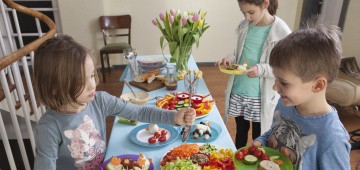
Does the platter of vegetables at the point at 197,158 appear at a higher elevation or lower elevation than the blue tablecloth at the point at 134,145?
higher

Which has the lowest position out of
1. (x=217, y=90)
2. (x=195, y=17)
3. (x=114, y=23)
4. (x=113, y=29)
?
(x=217, y=90)

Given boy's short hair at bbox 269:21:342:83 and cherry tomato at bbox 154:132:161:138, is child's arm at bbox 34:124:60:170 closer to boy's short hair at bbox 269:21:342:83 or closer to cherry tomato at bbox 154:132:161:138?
cherry tomato at bbox 154:132:161:138

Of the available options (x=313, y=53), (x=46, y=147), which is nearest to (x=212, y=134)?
(x=313, y=53)

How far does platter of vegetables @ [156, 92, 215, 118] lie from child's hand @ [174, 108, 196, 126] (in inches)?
9.7

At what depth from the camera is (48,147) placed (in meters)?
0.98

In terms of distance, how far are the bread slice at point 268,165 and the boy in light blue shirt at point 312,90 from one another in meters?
0.08

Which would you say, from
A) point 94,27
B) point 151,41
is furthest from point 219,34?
point 94,27

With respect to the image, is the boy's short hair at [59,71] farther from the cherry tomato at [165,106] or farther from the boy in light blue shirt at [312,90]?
the boy in light blue shirt at [312,90]

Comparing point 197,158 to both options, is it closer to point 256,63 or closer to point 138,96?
point 138,96

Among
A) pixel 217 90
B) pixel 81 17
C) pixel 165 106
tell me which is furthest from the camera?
pixel 81 17

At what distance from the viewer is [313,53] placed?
0.88 m

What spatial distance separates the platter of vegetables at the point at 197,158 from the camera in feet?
3.26

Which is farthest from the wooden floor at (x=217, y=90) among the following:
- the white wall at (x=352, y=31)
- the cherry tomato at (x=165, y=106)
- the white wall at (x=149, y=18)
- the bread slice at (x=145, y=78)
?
the cherry tomato at (x=165, y=106)

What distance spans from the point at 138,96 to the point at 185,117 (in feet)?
1.75
